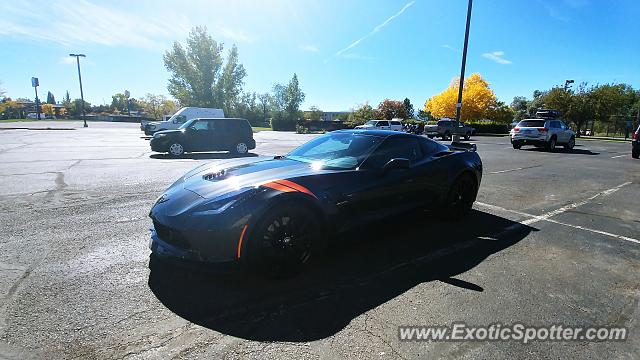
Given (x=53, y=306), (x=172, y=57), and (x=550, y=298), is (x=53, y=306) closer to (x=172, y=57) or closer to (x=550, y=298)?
(x=550, y=298)

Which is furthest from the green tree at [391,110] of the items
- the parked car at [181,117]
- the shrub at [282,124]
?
the parked car at [181,117]

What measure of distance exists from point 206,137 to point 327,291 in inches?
498

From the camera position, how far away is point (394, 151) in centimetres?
421

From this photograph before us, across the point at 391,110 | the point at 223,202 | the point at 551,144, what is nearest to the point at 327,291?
the point at 223,202

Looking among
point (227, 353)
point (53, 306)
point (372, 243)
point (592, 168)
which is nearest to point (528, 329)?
point (372, 243)

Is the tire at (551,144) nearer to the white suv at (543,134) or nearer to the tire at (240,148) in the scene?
the white suv at (543,134)

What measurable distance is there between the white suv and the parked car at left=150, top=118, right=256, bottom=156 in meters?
14.3

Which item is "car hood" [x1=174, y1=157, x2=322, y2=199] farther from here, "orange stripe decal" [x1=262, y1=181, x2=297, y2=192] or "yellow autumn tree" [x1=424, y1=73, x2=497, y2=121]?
"yellow autumn tree" [x1=424, y1=73, x2=497, y2=121]

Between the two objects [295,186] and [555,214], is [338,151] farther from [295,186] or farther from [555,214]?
[555,214]

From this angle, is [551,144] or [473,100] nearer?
[551,144]

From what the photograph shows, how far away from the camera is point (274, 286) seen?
115 inches

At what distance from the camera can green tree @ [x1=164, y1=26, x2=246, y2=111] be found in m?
59.8

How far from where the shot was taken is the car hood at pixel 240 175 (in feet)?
9.99

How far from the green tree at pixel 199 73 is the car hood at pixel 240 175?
61687 millimetres
